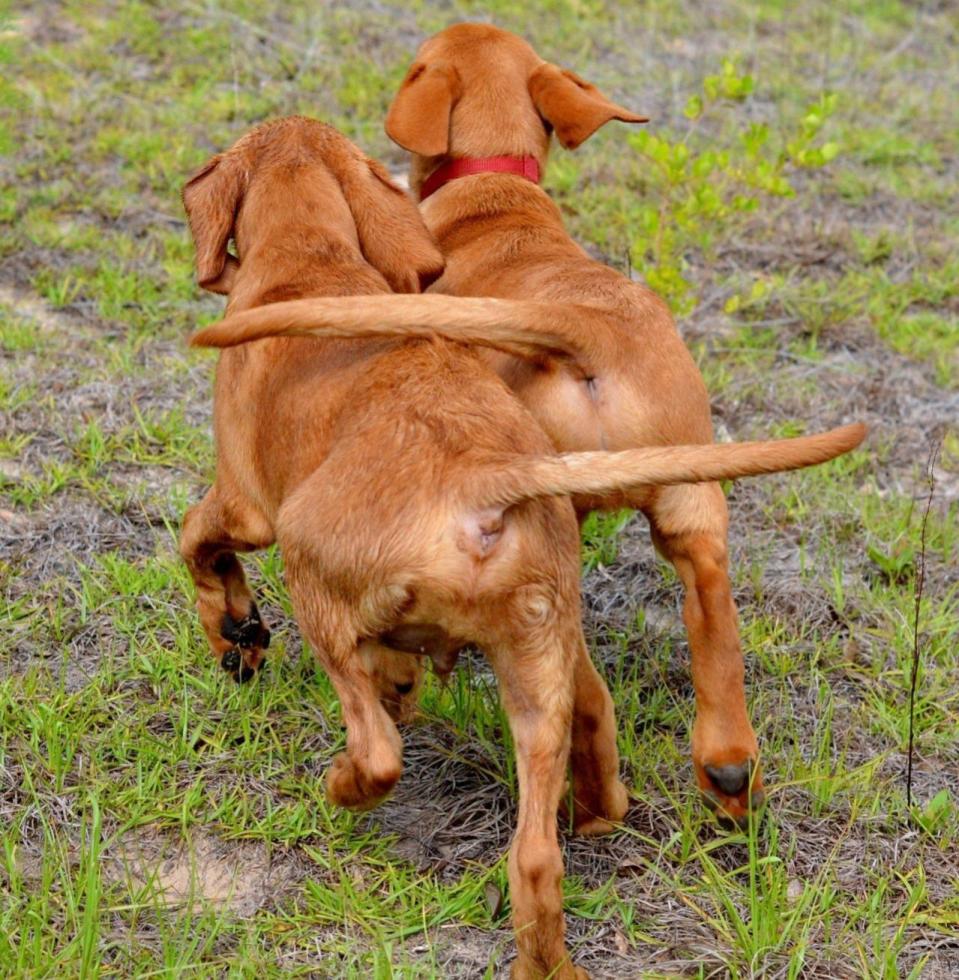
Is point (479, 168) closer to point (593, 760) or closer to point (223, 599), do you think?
point (223, 599)

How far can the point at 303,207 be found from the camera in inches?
138

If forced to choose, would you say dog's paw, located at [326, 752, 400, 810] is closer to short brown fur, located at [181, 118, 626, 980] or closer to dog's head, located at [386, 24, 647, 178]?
short brown fur, located at [181, 118, 626, 980]

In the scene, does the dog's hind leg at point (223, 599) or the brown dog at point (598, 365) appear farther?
the dog's hind leg at point (223, 599)

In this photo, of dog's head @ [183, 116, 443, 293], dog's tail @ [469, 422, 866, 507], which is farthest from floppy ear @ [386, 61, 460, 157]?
dog's tail @ [469, 422, 866, 507]

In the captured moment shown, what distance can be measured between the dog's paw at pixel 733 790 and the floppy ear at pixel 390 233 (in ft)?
4.45

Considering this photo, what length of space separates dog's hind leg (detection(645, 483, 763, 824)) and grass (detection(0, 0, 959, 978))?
11 cm

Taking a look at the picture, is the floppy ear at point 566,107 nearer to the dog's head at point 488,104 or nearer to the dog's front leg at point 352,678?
the dog's head at point 488,104

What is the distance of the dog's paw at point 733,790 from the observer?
331 cm

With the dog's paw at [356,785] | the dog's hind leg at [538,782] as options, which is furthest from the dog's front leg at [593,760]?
the dog's paw at [356,785]

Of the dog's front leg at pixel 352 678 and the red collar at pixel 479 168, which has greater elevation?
the red collar at pixel 479 168

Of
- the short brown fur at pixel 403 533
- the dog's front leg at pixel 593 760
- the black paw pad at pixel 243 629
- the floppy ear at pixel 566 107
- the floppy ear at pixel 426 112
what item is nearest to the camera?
the short brown fur at pixel 403 533

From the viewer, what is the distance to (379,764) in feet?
9.29

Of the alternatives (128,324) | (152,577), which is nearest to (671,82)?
(128,324)

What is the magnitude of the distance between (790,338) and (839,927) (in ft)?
10.4
